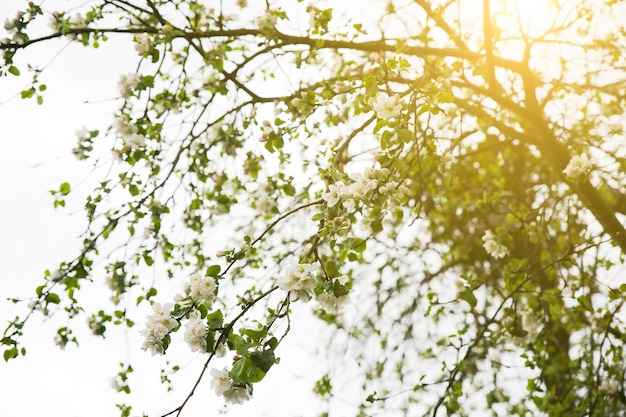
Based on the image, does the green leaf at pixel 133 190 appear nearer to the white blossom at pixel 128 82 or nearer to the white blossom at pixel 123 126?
the white blossom at pixel 123 126

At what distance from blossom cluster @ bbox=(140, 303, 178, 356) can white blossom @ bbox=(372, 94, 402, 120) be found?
1.19 metres

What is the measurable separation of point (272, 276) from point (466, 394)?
8.05 feet

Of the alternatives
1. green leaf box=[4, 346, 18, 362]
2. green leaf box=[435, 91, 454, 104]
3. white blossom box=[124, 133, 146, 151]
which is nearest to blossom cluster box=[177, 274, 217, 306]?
green leaf box=[435, 91, 454, 104]

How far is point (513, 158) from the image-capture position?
7355 millimetres

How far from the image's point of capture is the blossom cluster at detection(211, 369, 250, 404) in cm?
170

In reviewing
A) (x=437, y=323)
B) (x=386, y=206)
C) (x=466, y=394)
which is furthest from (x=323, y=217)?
(x=437, y=323)

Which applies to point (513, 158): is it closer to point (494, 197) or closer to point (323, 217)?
point (494, 197)

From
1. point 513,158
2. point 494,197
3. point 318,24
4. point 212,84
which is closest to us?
point 318,24

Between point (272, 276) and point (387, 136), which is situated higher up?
point (272, 276)

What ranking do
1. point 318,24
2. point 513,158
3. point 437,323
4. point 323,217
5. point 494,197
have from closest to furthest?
1. point 323,217
2. point 318,24
3. point 494,197
4. point 437,323
5. point 513,158

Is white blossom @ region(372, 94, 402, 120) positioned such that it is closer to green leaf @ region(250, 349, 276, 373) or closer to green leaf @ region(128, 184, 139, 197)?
green leaf @ region(250, 349, 276, 373)

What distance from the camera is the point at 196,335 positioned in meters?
1.77

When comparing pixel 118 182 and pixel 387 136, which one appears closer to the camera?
pixel 387 136

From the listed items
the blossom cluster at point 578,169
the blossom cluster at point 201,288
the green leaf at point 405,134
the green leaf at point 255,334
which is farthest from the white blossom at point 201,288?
the blossom cluster at point 578,169
